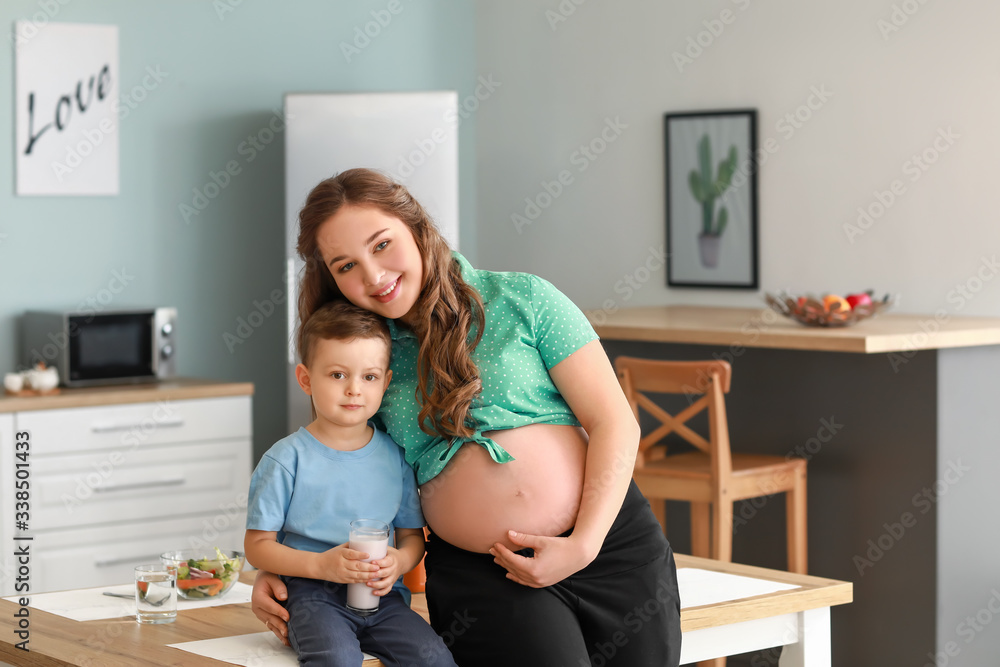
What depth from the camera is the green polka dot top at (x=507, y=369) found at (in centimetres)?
172

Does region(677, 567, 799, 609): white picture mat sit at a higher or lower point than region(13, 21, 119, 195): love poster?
lower

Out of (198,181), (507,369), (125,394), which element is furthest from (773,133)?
(507,369)

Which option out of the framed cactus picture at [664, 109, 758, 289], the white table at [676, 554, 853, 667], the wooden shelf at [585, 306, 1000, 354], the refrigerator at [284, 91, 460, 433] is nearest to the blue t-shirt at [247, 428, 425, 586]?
the white table at [676, 554, 853, 667]

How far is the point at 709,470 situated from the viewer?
3.39 metres

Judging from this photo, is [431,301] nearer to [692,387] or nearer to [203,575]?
[203,575]

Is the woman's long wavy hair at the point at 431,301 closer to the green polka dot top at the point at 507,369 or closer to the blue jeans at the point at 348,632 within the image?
the green polka dot top at the point at 507,369

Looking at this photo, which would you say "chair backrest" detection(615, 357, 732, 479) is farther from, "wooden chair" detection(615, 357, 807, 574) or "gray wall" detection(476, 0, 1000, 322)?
"gray wall" detection(476, 0, 1000, 322)

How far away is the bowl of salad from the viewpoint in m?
2.01

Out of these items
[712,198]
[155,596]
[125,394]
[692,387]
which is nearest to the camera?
[155,596]

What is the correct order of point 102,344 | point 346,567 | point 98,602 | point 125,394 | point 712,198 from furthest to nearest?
Result: point 712,198 → point 102,344 → point 125,394 → point 98,602 → point 346,567

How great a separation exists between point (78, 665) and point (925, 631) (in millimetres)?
2468

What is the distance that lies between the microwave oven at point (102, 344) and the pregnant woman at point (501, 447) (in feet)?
8.23

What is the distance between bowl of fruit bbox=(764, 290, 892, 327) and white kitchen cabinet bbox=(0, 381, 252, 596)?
6.30ft

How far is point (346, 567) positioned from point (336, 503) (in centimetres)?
11
